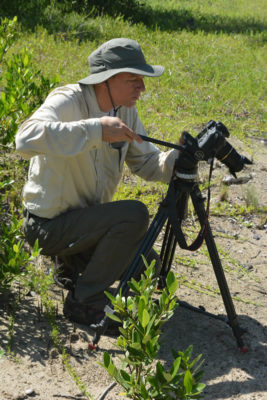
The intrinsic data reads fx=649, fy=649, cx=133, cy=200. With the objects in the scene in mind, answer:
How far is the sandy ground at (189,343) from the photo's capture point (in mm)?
2900

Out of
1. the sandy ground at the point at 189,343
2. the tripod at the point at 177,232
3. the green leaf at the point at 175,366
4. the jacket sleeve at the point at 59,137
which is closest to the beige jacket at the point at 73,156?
the jacket sleeve at the point at 59,137

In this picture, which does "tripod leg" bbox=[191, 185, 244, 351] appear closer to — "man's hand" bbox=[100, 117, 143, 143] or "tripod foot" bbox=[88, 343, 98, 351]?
"man's hand" bbox=[100, 117, 143, 143]

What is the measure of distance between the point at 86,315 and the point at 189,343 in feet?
1.80

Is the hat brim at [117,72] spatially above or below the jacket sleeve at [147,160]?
above

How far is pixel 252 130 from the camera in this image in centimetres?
630

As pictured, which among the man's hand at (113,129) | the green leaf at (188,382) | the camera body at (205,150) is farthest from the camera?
the camera body at (205,150)

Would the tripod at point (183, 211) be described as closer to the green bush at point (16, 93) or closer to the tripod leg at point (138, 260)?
the tripod leg at point (138, 260)

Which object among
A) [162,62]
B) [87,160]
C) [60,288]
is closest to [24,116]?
[87,160]

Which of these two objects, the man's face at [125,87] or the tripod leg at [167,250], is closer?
the man's face at [125,87]

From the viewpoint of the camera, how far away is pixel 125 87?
321cm

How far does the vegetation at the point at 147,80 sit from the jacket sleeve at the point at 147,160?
648 millimetres

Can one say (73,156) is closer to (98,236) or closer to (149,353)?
(98,236)

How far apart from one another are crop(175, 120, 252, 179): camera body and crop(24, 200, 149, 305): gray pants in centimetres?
39

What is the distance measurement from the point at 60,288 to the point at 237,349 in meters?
1.05
